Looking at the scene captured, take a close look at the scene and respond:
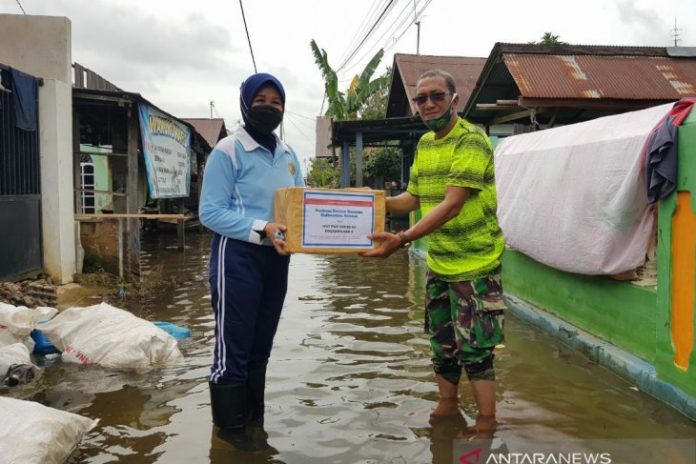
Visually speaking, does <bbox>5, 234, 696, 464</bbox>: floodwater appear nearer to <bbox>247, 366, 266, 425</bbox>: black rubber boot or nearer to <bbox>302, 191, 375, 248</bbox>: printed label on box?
<bbox>247, 366, 266, 425</bbox>: black rubber boot

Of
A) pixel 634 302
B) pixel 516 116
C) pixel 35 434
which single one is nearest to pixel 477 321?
pixel 634 302

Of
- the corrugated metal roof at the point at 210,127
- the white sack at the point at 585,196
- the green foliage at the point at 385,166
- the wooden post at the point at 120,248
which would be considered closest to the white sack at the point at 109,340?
the white sack at the point at 585,196

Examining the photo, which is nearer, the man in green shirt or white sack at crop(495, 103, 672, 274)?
the man in green shirt

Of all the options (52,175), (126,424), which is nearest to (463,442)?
(126,424)

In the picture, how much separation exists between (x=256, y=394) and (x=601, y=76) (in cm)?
872

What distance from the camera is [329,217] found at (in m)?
3.01

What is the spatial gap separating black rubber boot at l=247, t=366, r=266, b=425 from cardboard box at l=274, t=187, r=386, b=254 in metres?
0.85

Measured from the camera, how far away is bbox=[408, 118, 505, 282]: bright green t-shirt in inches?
118

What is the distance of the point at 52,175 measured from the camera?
7.77m

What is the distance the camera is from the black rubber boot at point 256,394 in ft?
10.9

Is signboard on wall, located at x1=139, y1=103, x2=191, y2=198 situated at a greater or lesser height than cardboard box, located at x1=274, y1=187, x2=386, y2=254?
greater

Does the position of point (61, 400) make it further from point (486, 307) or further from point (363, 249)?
point (486, 307)

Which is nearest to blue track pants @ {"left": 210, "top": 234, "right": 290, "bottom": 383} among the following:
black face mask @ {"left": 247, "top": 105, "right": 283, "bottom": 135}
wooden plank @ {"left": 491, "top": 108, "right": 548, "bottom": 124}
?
black face mask @ {"left": 247, "top": 105, "right": 283, "bottom": 135}

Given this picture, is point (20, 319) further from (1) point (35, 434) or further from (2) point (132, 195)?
(2) point (132, 195)
